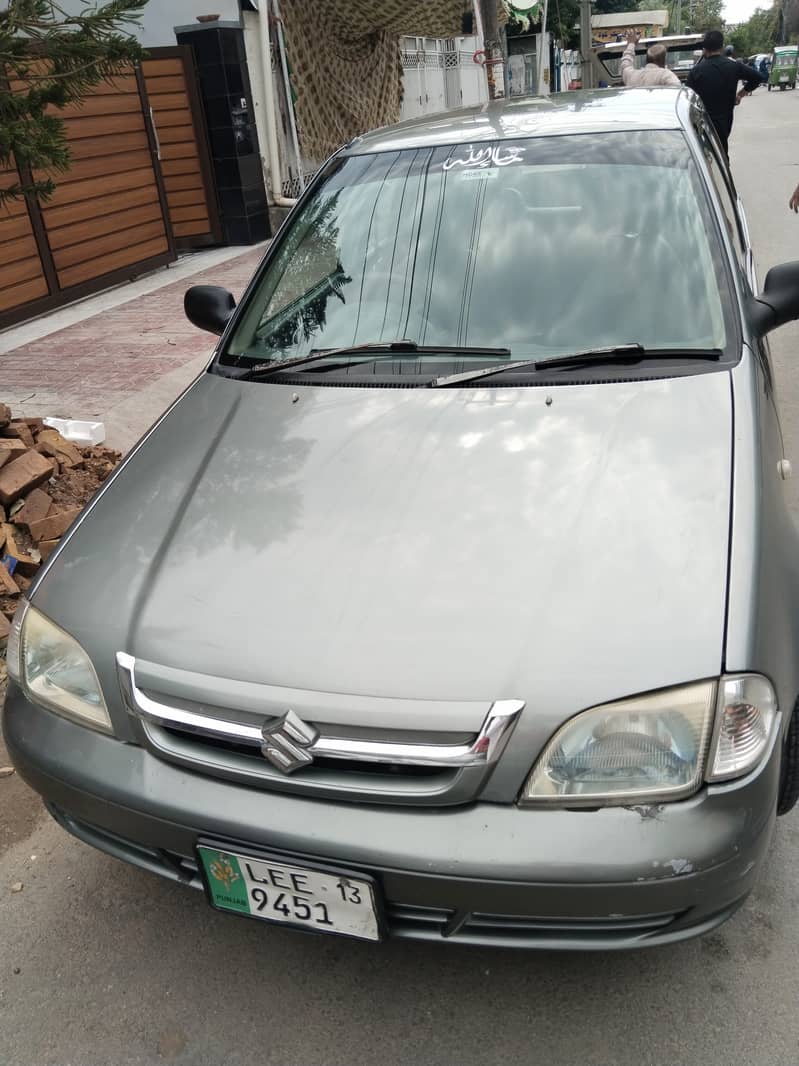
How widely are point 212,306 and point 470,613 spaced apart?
6.31ft

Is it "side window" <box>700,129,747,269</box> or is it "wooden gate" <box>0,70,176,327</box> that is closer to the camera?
"side window" <box>700,129,747,269</box>

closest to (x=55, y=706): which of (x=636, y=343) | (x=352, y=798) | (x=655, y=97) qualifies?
(x=352, y=798)

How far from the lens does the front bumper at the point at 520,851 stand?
62.5 inches

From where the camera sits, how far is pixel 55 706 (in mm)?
1995

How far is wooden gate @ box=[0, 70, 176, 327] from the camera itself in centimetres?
753

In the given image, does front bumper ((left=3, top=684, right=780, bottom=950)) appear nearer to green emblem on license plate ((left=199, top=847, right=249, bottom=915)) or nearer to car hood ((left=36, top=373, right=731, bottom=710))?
green emblem on license plate ((left=199, top=847, right=249, bottom=915))

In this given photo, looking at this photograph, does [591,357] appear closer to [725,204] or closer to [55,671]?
[725,204]

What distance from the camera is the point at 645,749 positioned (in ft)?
5.38

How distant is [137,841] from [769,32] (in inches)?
4764

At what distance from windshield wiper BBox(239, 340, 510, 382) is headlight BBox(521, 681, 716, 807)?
1.21 meters

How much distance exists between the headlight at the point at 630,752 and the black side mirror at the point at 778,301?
1352 millimetres

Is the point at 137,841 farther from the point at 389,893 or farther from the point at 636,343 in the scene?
the point at 636,343

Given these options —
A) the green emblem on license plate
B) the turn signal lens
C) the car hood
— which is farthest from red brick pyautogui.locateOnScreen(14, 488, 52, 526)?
the turn signal lens

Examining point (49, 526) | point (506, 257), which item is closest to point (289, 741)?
point (506, 257)
